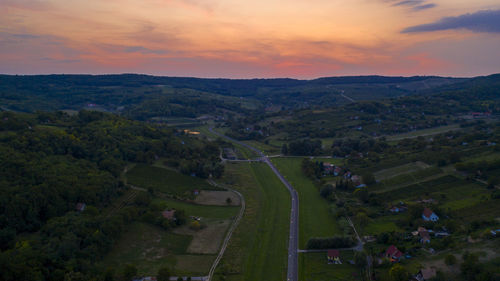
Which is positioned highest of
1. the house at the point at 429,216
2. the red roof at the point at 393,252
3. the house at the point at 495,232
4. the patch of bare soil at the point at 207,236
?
the house at the point at 495,232

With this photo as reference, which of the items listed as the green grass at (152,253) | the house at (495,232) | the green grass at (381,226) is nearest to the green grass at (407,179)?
the green grass at (381,226)

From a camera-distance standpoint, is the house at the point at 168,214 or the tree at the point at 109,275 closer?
the tree at the point at 109,275

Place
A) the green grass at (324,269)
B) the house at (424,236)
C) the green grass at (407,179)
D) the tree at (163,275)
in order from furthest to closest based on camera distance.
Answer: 1. the green grass at (407,179)
2. the house at (424,236)
3. the green grass at (324,269)
4. the tree at (163,275)

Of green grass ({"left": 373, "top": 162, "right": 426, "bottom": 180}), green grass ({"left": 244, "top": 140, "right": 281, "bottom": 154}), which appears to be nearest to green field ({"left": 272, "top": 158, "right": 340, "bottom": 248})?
green grass ({"left": 373, "top": 162, "right": 426, "bottom": 180})

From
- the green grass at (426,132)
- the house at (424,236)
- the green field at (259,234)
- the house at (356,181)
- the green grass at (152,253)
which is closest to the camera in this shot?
the green field at (259,234)

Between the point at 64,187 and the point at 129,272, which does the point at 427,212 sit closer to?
the point at 129,272

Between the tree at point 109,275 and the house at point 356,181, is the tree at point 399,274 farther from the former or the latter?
the house at point 356,181

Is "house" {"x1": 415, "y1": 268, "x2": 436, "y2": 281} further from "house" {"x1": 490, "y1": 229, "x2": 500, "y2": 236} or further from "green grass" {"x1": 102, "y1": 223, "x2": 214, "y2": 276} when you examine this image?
"green grass" {"x1": 102, "y1": 223, "x2": 214, "y2": 276}
